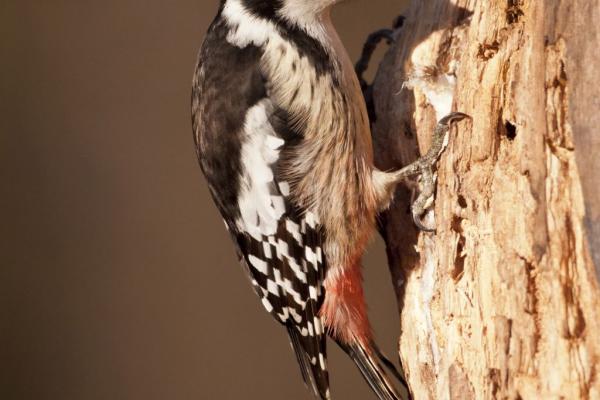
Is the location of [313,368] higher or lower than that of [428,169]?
lower

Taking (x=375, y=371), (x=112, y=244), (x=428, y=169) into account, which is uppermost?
(x=112, y=244)

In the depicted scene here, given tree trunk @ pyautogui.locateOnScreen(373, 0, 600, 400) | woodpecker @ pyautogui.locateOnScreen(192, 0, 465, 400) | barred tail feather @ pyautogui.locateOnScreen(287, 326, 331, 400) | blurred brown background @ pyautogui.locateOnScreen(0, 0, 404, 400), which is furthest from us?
blurred brown background @ pyautogui.locateOnScreen(0, 0, 404, 400)

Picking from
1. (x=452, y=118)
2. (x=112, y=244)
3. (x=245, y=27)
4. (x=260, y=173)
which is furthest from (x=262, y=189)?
(x=112, y=244)

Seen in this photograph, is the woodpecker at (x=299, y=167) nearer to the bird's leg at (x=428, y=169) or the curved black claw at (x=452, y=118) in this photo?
the bird's leg at (x=428, y=169)

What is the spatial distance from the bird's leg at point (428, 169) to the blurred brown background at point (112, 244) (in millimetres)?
1822

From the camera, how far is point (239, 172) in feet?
6.69

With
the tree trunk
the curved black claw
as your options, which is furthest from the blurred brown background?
the curved black claw

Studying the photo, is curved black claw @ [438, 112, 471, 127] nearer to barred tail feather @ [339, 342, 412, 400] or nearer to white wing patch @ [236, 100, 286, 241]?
white wing patch @ [236, 100, 286, 241]

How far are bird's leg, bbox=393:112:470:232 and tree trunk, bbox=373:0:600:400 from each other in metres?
0.03

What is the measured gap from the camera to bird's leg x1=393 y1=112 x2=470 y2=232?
1775mm

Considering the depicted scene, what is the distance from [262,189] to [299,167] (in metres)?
0.11

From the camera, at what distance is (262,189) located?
2.02 metres

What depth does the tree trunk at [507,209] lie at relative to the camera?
1399 millimetres

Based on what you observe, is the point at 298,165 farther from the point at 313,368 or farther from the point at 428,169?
the point at 313,368
